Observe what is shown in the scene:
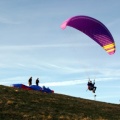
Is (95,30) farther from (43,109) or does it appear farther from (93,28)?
(43,109)

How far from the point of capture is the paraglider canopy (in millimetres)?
34438

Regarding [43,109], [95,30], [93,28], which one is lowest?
[43,109]

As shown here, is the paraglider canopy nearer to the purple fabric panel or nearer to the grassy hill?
the purple fabric panel

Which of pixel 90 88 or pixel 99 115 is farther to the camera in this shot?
pixel 90 88

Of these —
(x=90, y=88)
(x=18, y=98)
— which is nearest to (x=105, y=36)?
(x=90, y=88)

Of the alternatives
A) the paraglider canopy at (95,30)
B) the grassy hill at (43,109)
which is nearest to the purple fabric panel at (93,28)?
the paraglider canopy at (95,30)

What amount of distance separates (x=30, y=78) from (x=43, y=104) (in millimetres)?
15915

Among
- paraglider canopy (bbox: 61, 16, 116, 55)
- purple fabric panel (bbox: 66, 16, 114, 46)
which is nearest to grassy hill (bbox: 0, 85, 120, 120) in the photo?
paraglider canopy (bbox: 61, 16, 116, 55)

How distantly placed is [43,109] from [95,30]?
32.6ft

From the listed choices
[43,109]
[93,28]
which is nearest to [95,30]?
[93,28]

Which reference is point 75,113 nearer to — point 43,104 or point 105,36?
point 43,104

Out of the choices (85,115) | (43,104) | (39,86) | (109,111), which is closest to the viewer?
(85,115)

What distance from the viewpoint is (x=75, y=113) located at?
33906mm

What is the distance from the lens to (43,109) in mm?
33406
